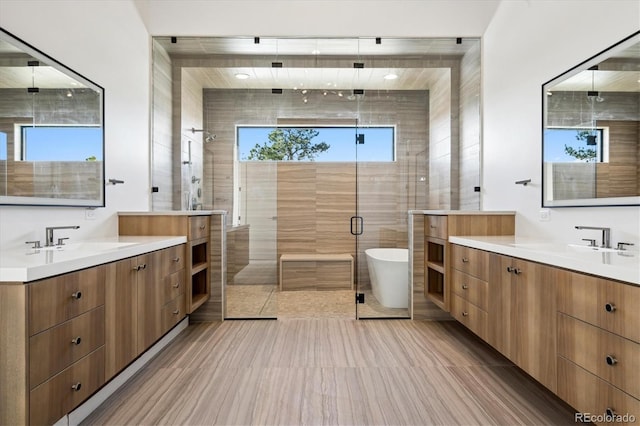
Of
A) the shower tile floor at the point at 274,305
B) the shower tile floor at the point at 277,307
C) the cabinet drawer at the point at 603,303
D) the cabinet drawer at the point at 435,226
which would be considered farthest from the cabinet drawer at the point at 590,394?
the shower tile floor at the point at 277,307

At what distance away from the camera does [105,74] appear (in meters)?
2.68

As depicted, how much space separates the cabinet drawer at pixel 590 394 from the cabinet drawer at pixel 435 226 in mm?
1451

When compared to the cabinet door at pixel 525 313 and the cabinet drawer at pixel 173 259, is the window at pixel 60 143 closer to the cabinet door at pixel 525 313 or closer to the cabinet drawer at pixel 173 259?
the cabinet drawer at pixel 173 259

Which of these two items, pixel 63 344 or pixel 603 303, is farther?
pixel 63 344

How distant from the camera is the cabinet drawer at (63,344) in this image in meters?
1.29

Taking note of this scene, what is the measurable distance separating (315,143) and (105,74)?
7.74 feet

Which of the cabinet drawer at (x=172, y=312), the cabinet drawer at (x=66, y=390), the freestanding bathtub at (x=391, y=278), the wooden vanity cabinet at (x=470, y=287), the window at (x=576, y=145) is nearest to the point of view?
the cabinet drawer at (x=66, y=390)

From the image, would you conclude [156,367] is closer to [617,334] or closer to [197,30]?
[617,334]

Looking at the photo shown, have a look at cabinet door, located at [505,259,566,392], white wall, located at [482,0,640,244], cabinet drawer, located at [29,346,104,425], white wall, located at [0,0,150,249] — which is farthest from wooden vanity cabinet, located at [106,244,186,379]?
white wall, located at [482,0,640,244]

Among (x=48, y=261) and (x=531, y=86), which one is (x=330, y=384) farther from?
→ (x=531, y=86)

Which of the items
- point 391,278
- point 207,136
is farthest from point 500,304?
point 207,136

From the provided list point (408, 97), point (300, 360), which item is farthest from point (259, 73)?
point (300, 360)

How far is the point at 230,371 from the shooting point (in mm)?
2250

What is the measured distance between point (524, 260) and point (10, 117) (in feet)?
9.24
